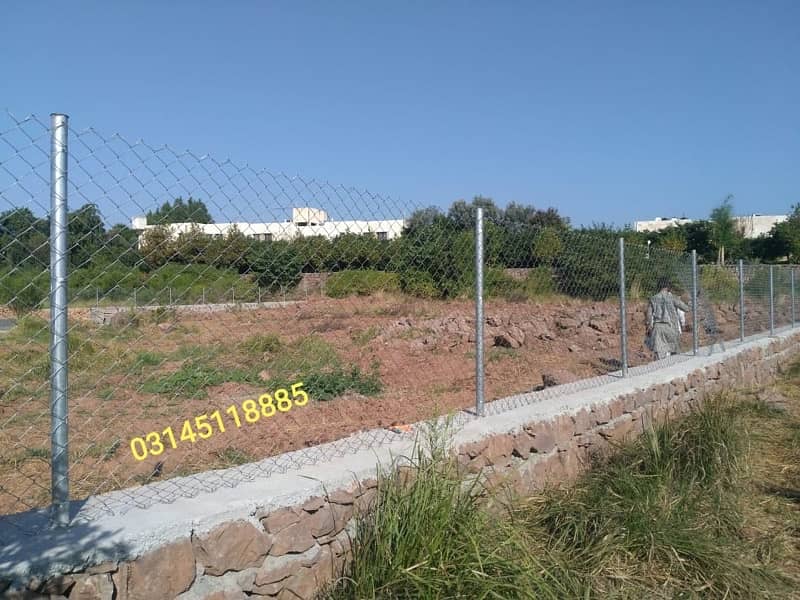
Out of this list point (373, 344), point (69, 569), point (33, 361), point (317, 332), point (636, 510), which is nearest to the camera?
point (69, 569)

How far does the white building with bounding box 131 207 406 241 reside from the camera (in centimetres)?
318

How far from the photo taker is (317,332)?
5.04 metres

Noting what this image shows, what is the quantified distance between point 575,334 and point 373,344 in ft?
15.8

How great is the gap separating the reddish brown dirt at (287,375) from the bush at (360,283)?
0.34 feet

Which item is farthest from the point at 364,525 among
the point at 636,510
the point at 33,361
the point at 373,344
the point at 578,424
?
the point at 373,344

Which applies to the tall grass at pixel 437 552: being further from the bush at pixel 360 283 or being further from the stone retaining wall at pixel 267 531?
the bush at pixel 360 283

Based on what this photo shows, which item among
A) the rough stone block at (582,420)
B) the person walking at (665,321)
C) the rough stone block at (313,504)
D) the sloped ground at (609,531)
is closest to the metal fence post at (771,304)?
the person walking at (665,321)

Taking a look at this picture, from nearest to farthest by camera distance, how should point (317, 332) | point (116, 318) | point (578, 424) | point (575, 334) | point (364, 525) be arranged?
1. point (364, 525)
2. point (116, 318)
3. point (317, 332)
4. point (578, 424)
5. point (575, 334)

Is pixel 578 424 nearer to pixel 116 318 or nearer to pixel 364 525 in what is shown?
pixel 364 525

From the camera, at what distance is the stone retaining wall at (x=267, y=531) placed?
8.07ft

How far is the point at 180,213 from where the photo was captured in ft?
10.1

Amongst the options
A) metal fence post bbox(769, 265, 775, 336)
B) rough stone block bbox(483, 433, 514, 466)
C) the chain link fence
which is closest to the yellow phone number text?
the chain link fence

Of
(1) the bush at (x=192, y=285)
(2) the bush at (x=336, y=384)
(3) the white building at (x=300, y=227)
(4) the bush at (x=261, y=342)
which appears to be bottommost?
(2) the bush at (x=336, y=384)

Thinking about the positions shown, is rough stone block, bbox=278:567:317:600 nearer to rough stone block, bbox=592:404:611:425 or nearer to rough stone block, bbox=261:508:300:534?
rough stone block, bbox=261:508:300:534
